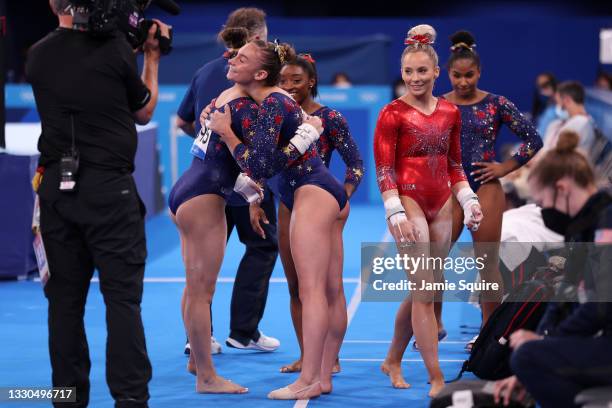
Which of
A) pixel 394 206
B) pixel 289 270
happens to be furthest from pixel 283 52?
pixel 289 270

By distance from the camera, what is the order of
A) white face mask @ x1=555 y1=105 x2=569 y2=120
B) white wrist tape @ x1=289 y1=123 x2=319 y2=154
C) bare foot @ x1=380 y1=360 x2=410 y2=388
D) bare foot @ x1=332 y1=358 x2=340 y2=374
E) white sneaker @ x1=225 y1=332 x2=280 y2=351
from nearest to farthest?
1. white wrist tape @ x1=289 y1=123 x2=319 y2=154
2. bare foot @ x1=380 y1=360 x2=410 y2=388
3. bare foot @ x1=332 y1=358 x2=340 y2=374
4. white sneaker @ x1=225 y1=332 x2=280 y2=351
5. white face mask @ x1=555 y1=105 x2=569 y2=120

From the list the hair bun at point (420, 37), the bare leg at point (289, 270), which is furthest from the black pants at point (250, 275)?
the hair bun at point (420, 37)

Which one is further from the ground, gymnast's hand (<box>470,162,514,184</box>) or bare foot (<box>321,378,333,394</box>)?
gymnast's hand (<box>470,162,514,184</box>)

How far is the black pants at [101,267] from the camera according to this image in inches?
153

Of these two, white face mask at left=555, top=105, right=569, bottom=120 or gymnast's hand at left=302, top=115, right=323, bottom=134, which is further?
white face mask at left=555, top=105, right=569, bottom=120

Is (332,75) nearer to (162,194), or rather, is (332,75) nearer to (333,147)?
(162,194)

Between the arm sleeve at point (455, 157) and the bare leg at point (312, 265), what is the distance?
0.68 metres

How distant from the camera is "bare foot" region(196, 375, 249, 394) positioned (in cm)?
484

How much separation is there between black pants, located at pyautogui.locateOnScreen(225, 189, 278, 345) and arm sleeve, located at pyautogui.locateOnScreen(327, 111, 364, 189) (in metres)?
0.84

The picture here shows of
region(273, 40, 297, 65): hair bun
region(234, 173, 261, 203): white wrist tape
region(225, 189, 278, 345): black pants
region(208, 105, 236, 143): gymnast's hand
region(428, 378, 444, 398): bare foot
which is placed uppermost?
Answer: region(273, 40, 297, 65): hair bun

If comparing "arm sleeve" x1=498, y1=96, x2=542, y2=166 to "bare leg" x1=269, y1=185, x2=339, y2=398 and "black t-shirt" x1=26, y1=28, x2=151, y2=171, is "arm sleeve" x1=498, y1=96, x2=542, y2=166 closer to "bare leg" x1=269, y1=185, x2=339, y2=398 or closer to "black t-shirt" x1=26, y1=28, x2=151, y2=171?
"bare leg" x1=269, y1=185, x2=339, y2=398

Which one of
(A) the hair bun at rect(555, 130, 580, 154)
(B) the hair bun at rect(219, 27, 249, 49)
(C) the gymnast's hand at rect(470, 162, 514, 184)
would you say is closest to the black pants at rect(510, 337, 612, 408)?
(A) the hair bun at rect(555, 130, 580, 154)

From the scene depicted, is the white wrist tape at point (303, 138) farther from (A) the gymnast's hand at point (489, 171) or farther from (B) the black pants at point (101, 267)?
(A) the gymnast's hand at point (489, 171)

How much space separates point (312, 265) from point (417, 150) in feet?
2.57
